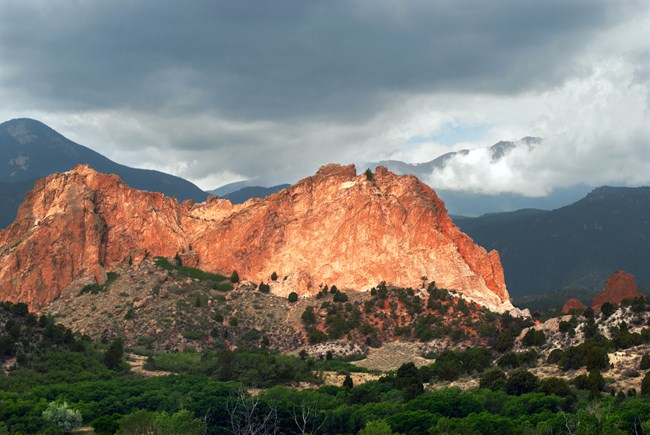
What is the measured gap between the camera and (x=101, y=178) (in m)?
127

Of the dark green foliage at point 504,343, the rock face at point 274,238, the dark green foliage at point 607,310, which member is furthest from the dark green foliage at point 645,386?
the rock face at point 274,238

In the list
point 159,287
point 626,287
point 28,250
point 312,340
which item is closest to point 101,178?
point 28,250

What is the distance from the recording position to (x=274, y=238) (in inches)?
4719

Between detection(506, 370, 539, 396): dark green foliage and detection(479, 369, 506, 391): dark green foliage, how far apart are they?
1.38 metres

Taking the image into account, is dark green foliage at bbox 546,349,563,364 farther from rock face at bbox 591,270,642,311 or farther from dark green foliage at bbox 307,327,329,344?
rock face at bbox 591,270,642,311

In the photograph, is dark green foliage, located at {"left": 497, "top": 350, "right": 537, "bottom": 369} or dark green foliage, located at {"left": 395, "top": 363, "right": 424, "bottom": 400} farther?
dark green foliage, located at {"left": 497, "top": 350, "right": 537, "bottom": 369}

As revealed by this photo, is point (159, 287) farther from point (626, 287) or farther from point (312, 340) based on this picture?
point (626, 287)

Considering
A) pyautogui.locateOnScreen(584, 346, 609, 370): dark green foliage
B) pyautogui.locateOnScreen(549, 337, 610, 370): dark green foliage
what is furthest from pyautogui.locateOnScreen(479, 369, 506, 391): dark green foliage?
pyautogui.locateOnScreen(584, 346, 609, 370): dark green foliage

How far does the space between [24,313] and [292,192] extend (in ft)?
170

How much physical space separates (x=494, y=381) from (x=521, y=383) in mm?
3726

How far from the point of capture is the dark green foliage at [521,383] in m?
62.1

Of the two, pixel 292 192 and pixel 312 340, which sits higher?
pixel 292 192

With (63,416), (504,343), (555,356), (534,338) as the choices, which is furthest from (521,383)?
(63,416)

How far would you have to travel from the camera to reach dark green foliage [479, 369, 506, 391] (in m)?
64.5
